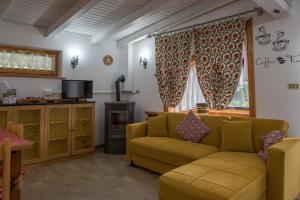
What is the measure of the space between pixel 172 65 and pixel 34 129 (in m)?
2.71

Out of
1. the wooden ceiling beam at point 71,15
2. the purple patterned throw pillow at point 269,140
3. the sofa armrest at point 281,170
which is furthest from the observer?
the wooden ceiling beam at point 71,15

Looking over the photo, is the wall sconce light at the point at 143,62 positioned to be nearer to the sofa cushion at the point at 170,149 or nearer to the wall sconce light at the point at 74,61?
the wall sconce light at the point at 74,61

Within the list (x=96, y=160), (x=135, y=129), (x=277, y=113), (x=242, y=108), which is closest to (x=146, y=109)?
(x=135, y=129)

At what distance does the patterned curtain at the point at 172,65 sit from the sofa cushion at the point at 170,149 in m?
0.94

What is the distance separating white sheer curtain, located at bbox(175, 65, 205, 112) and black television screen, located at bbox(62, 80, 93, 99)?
1891mm

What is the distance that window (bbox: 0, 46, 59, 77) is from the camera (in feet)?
12.9

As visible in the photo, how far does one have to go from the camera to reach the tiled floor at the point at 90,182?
8.86 feet

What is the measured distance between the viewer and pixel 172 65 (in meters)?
4.20

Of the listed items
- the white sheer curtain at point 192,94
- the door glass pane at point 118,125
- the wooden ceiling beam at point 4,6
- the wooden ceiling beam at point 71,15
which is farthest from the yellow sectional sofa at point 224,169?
the wooden ceiling beam at point 4,6

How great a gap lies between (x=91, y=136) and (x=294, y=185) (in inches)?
134

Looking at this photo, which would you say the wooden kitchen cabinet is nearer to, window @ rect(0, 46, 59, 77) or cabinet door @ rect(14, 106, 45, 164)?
cabinet door @ rect(14, 106, 45, 164)

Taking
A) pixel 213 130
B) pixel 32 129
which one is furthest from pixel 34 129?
pixel 213 130

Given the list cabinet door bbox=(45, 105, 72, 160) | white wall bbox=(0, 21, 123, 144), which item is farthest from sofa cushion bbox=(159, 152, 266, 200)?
white wall bbox=(0, 21, 123, 144)

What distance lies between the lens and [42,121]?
12.5 feet
